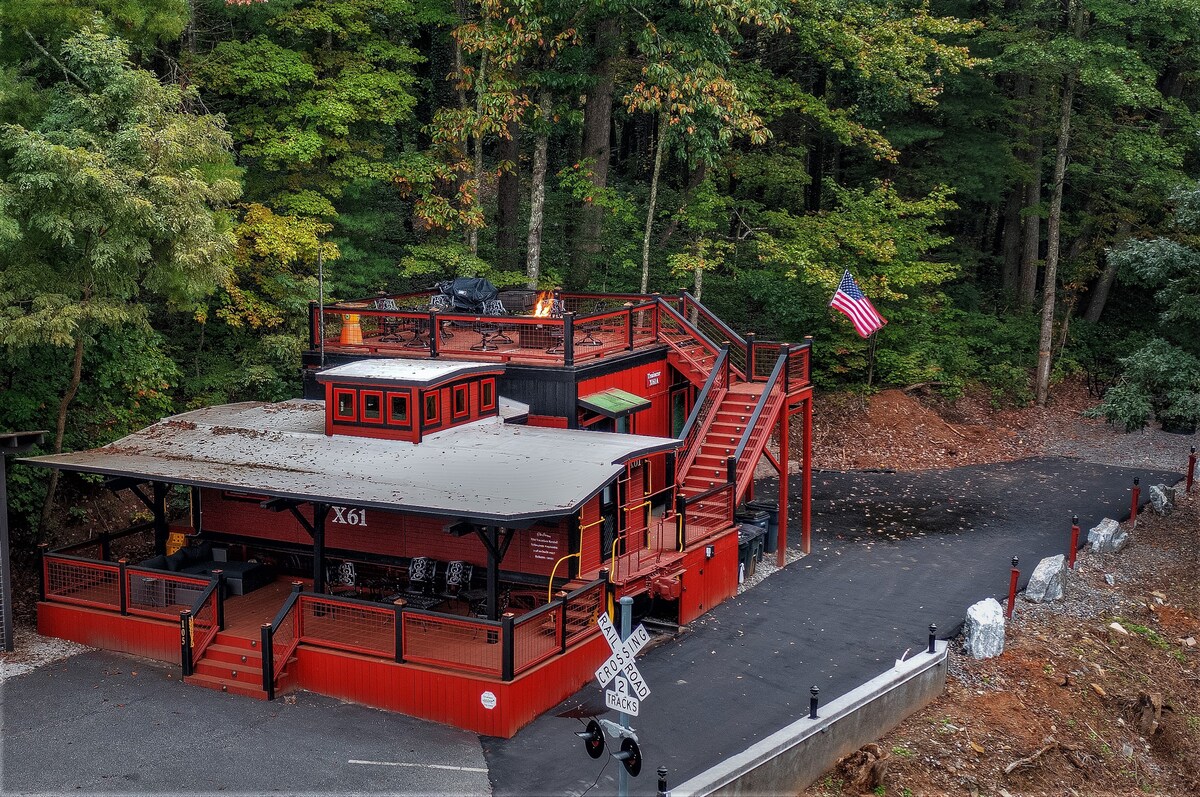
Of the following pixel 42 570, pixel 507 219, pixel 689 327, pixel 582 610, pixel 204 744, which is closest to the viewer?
pixel 204 744

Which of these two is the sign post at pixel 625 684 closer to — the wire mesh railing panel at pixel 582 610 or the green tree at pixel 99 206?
the wire mesh railing panel at pixel 582 610

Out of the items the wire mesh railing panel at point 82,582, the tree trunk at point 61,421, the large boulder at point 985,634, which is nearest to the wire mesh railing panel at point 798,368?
the large boulder at point 985,634

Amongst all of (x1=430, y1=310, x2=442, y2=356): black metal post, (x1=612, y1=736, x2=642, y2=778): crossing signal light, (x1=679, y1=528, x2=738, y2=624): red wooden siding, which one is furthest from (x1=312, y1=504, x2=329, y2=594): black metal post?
(x1=612, y1=736, x2=642, y2=778): crossing signal light

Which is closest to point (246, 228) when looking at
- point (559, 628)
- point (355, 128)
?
point (355, 128)

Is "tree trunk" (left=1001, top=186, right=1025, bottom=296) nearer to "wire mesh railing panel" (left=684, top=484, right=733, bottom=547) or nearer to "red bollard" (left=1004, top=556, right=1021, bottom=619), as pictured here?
"red bollard" (left=1004, top=556, right=1021, bottom=619)

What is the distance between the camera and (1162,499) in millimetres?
26750

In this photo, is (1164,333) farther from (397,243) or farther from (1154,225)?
(397,243)

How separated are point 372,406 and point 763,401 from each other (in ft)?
27.3

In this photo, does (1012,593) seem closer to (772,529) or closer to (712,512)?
(772,529)

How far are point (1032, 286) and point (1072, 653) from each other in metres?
25.2

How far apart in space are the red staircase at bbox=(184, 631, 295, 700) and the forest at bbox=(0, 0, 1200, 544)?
6053mm

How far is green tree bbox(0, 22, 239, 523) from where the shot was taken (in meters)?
17.9

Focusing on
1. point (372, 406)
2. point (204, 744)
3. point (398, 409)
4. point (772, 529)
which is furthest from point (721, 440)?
point (204, 744)

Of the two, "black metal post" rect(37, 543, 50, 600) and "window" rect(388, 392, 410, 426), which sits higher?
"window" rect(388, 392, 410, 426)
